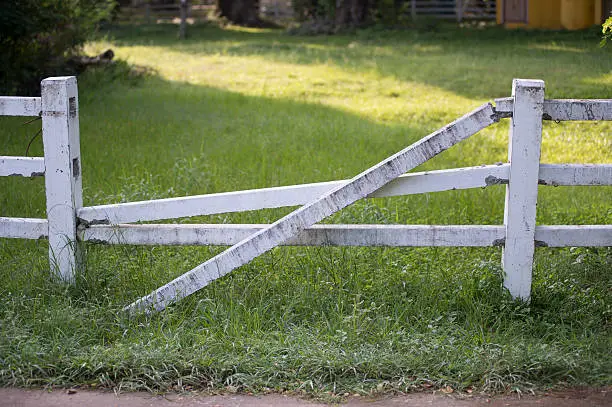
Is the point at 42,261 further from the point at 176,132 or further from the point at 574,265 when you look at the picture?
the point at 176,132

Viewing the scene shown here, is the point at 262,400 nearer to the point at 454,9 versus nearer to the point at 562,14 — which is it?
the point at 562,14

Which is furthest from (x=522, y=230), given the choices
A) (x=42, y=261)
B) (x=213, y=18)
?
(x=213, y=18)

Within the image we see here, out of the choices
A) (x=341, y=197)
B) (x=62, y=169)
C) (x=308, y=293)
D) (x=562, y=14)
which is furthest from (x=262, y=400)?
(x=562, y=14)

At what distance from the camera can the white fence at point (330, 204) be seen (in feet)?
15.5

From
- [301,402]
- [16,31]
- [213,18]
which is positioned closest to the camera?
[301,402]

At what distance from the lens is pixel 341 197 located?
4.71 meters

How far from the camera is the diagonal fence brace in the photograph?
470 cm

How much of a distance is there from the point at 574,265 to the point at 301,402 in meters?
2.67

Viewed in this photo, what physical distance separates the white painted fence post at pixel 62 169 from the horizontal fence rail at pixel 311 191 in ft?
0.39

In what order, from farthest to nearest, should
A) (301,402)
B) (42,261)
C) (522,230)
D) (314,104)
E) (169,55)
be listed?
1. (169,55)
2. (314,104)
3. (42,261)
4. (522,230)
5. (301,402)

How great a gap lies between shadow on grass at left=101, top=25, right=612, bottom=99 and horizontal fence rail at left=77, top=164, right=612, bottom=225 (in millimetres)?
8222

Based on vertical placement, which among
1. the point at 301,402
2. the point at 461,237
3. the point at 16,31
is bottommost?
the point at 301,402

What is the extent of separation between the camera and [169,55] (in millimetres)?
24234

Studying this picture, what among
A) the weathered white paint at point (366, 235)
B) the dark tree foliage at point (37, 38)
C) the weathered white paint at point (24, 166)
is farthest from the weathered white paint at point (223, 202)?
the dark tree foliage at point (37, 38)
